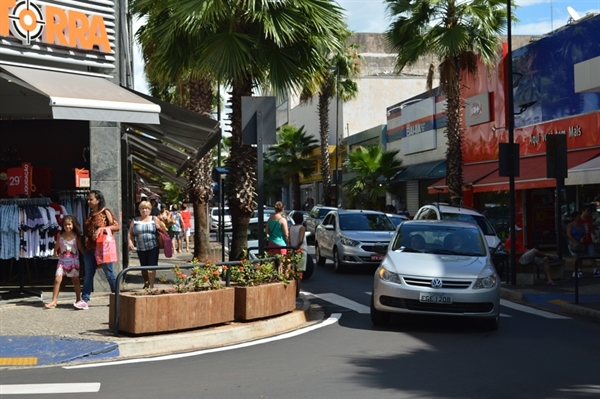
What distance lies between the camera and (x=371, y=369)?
351 inches

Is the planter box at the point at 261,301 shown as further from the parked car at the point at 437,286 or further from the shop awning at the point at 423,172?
the shop awning at the point at 423,172

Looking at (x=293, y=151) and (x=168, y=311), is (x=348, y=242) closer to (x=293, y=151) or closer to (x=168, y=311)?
(x=168, y=311)

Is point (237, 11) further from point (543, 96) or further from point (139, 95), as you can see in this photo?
point (543, 96)

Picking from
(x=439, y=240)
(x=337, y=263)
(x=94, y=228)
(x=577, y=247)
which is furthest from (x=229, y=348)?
(x=577, y=247)

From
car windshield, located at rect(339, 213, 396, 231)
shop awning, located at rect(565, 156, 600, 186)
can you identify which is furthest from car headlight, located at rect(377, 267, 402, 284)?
shop awning, located at rect(565, 156, 600, 186)

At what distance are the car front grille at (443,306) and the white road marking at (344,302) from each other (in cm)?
246

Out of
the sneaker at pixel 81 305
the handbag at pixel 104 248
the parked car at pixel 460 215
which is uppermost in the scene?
the parked car at pixel 460 215

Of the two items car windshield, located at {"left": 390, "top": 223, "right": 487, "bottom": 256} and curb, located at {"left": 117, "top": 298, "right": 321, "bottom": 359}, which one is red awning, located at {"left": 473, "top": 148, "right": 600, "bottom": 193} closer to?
car windshield, located at {"left": 390, "top": 223, "right": 487, "bottom": 256}

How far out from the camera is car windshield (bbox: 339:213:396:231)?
22.9m

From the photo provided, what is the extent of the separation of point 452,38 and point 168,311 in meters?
20.4

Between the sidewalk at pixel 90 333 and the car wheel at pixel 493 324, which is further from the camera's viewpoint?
the car wheel at pixel 493 324

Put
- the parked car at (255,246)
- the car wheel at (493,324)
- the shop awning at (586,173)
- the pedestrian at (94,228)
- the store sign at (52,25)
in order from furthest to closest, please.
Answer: the shop awning at (586,173) → the parked car at (255,246) → the store sign at (52,25) → the pedestrian at (94,228) → the car wheel at (493,324)

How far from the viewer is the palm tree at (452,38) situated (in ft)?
95.7

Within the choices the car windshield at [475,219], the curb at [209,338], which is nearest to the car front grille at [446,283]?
the curb at [209,338]
